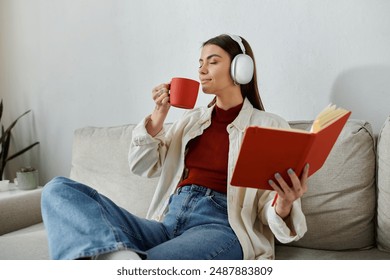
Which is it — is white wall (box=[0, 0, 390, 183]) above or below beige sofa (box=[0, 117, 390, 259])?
above

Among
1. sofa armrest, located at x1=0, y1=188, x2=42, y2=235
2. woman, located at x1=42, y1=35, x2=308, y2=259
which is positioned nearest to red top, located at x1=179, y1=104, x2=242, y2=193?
woman, located at x1=42, y1=35, x2=308, y2=259

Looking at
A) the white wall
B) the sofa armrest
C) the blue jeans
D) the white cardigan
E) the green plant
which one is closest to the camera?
the blue jeans

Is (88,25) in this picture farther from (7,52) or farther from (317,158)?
(317,158)

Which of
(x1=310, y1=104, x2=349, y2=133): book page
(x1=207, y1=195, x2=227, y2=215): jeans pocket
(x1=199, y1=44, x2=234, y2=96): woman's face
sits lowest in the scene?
(x1=207, y1=195, x2=227, y2=215): jeans pocket

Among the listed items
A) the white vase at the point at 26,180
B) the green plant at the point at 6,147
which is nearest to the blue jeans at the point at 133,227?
the white vase at the point at 26,180

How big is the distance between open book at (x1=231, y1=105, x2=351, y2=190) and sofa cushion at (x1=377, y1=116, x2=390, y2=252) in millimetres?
352

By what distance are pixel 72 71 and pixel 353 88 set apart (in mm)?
1449

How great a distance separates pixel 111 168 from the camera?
1.67 metres

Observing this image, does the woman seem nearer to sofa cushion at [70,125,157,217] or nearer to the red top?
the red top

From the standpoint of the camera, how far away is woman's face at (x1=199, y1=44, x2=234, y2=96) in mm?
1222

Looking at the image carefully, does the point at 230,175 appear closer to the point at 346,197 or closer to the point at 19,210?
the point at 346,197

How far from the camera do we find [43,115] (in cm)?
236

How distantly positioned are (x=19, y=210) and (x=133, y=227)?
3.02 feet
